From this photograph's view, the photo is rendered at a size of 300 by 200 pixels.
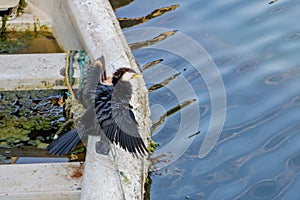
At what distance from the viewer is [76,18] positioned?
4.03 metres

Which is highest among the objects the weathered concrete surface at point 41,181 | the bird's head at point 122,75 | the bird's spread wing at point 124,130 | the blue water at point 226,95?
the bird's head at point 122,75

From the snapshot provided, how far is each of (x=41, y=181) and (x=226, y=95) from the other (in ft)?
6.37

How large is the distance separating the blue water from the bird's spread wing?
2.75 ft

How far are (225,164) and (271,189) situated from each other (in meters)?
0.33

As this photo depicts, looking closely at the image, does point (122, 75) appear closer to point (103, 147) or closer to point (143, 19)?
point (103, 147)

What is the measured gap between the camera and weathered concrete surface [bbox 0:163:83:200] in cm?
286

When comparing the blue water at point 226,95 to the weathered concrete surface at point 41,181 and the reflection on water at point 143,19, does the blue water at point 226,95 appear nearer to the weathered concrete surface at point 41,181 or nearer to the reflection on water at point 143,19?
the reflection on water at point 143,19

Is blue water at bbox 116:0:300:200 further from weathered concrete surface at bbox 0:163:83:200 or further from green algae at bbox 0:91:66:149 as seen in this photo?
weathered concrete surface at bbox 0:163:83:200

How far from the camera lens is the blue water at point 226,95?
Answer: 150 inches

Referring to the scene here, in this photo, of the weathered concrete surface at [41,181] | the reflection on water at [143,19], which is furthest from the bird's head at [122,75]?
the reflection on water at [143,19]

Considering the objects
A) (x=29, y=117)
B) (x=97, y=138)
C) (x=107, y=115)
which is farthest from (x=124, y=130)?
(x=29, y=117)

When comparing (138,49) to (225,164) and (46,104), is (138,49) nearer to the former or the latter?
(46,104)

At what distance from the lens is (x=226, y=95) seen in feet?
14.9

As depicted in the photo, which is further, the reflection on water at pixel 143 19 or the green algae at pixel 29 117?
the reflection on water at pixel 143 19
